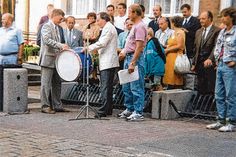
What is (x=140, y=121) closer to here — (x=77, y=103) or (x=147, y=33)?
(x=147, y=33)

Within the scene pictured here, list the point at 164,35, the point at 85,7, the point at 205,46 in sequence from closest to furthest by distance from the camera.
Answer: the point at 205,46, the point at 164,35, the point at 85,7

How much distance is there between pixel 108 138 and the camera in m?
7.86

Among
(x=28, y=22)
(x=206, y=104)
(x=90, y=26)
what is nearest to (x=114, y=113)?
(x=206, y=104)

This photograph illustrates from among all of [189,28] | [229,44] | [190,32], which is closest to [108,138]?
[229,44]

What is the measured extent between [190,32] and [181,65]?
4.88 feet

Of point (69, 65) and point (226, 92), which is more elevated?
point (69, 65)

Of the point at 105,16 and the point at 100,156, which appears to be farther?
Answer: the point at 105,16

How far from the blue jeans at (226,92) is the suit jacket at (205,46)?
1339mm

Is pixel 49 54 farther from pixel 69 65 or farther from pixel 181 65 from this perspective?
pixel 181 65

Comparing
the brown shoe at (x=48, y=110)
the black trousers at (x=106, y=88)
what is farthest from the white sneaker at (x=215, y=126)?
the brown shoe at (x=48, y=110)

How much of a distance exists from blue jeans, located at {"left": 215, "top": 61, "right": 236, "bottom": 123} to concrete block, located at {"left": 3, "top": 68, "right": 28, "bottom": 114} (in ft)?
13.1

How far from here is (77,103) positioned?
12055 mm

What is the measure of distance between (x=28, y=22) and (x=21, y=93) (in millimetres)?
12058

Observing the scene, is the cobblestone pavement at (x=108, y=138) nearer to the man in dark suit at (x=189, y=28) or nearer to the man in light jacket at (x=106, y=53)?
the man in light jacket at (x=106, y=53)
